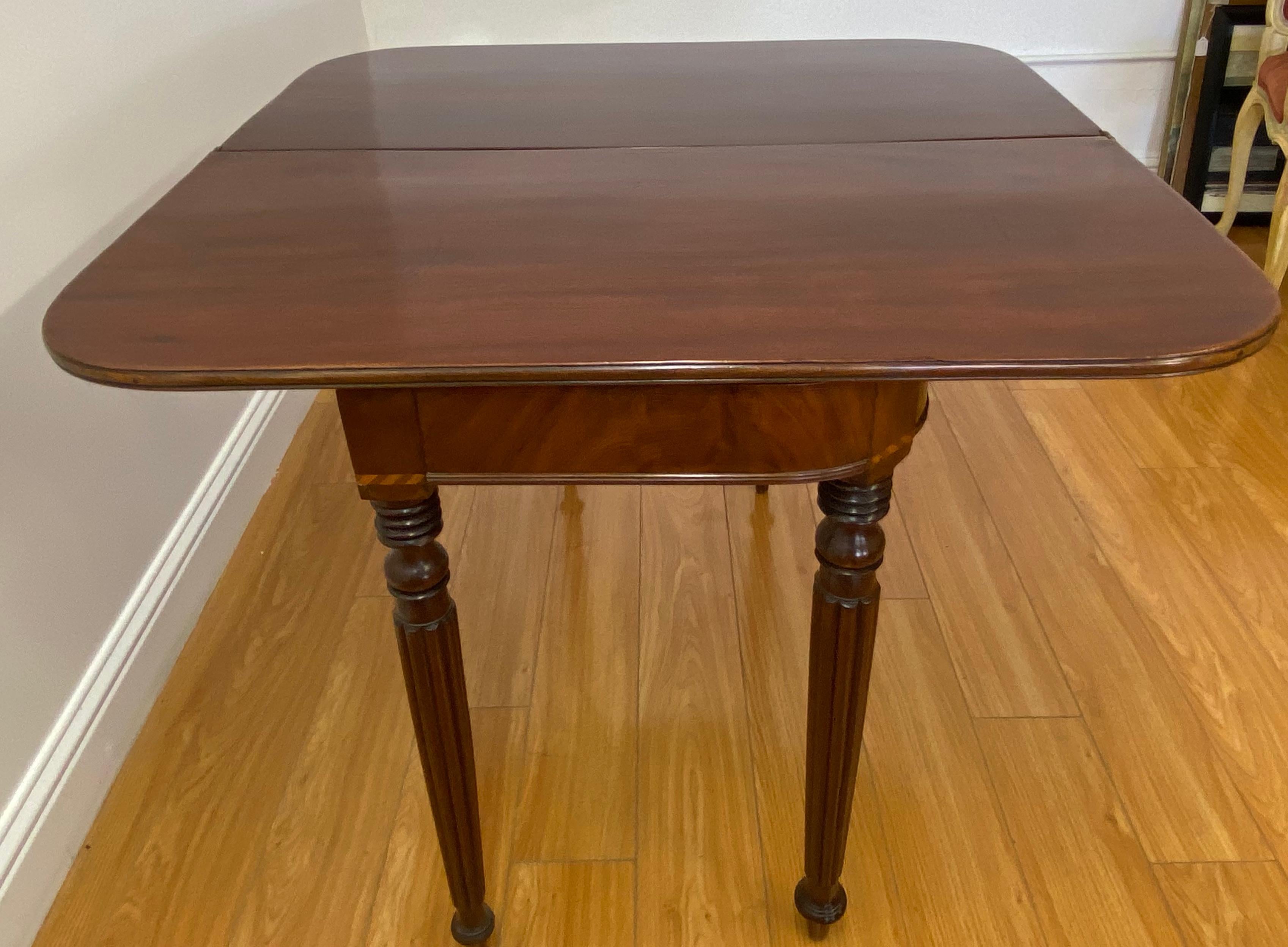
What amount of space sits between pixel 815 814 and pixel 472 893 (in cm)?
38

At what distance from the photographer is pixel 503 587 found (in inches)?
66.8

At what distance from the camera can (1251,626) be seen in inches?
61.6

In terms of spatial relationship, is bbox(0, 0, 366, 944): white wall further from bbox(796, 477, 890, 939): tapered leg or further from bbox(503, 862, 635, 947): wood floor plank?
bbox(796, 477, 890, 939): tapered leg

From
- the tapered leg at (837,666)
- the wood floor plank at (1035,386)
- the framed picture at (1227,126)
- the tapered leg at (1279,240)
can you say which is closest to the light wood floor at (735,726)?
the tapered leg at (837,666)

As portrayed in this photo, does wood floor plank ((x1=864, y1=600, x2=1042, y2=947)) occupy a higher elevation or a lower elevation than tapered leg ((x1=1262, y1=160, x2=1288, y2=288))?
lower

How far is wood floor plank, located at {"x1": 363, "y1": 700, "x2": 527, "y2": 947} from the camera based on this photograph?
119cm

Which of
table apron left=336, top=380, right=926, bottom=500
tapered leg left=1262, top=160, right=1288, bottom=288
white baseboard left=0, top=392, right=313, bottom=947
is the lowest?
white baseboard left=0, top=392, right=313, bottom=947

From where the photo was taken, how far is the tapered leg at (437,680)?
89 centimetres

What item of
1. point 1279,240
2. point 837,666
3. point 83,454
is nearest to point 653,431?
point 837,666

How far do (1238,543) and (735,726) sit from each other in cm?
96

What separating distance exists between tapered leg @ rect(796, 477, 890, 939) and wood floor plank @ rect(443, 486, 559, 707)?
0.53m

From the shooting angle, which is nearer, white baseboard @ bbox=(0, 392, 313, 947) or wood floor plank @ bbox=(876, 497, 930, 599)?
white baseboard @ bbox=(0, 392, 313, 947)

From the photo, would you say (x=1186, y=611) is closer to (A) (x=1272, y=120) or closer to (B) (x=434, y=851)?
(B) (x=434, y=851)

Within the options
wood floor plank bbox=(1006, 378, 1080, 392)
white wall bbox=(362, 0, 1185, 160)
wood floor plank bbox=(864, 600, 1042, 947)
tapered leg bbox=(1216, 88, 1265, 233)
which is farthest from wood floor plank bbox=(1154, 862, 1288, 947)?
white wall bbox=(362, 0, 1185, 160)
